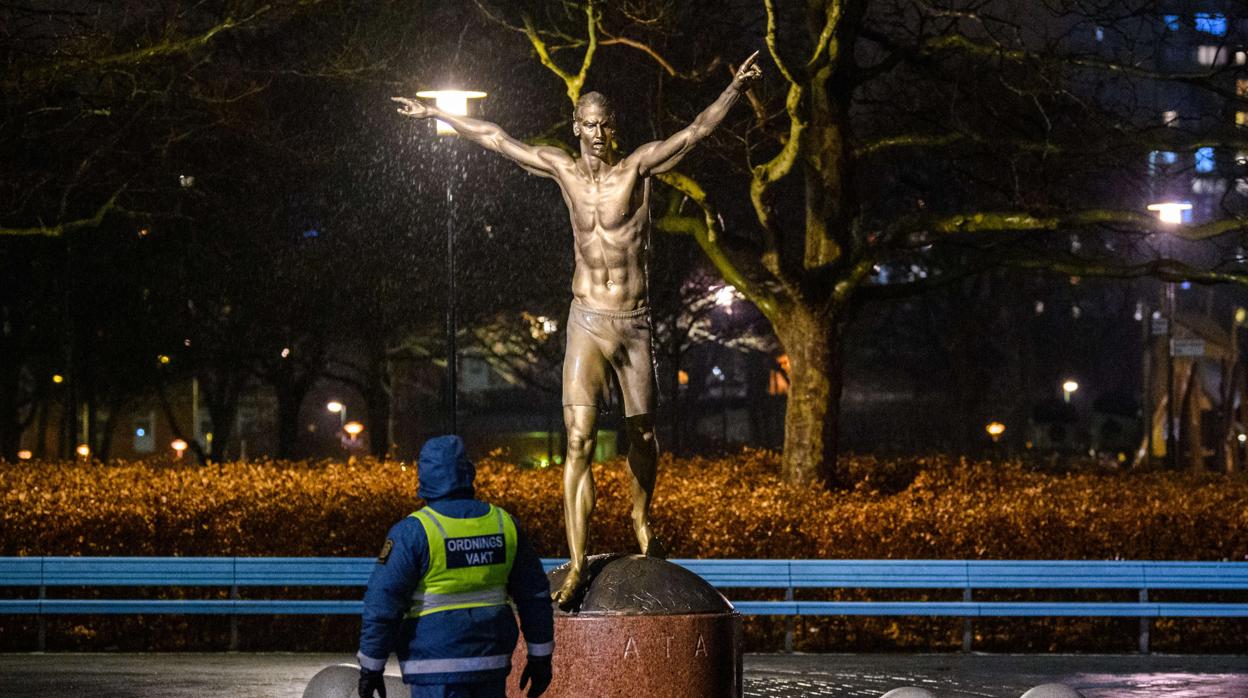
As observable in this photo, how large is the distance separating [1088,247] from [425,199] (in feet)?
62.4

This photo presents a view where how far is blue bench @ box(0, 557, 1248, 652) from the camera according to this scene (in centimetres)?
1476

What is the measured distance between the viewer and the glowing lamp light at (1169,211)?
728 inches

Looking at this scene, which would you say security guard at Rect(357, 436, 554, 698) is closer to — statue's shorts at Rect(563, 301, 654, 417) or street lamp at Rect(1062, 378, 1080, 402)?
statue's shorts at Rect(563, 301, 654, 417)

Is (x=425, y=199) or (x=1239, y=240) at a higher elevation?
(x=425, y=199)

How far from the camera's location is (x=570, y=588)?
29.9 feet

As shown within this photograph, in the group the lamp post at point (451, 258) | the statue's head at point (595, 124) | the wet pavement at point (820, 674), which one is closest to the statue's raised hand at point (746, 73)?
the statue's head at point (595, 124)

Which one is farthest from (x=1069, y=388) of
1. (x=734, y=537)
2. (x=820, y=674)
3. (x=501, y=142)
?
(x=501, y=142)

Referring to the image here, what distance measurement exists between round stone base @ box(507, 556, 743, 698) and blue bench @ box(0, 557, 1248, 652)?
569 cm

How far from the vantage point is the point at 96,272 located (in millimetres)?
34531

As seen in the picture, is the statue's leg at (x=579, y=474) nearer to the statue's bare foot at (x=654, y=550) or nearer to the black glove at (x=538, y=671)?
the statue's bare foot at (x=654, y=550)

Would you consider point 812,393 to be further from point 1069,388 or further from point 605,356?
point 1069,388

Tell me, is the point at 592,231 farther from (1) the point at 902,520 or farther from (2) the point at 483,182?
(2) the point at 483,182

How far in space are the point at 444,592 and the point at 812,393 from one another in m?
13.1

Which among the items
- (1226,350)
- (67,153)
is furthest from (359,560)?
(1226,350)
